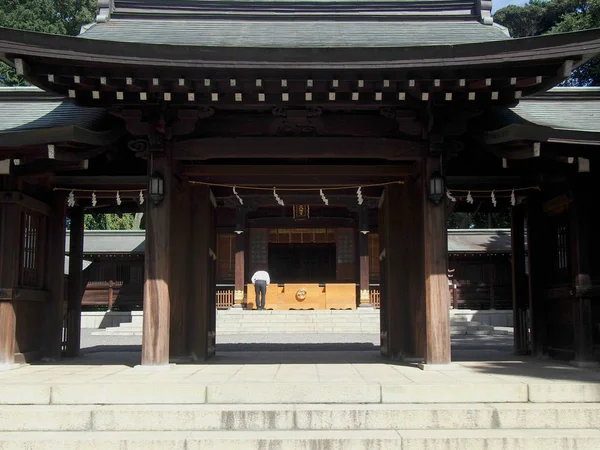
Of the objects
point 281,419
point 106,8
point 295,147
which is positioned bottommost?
point 281,419

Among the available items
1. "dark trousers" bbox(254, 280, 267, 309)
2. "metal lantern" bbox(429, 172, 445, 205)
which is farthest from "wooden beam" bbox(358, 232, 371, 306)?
"metal lantern" bbox(429, 172, 445, 205)

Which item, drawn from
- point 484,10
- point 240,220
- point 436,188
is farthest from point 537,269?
point 240,220

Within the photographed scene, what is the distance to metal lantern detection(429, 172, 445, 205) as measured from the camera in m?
8.66

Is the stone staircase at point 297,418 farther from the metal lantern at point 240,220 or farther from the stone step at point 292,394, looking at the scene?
the metal lantern at point 240,220

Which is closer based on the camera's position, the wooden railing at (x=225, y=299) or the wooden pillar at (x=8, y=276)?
the wooden pillar at (x=8, y=276)

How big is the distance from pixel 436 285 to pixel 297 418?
10.3ft

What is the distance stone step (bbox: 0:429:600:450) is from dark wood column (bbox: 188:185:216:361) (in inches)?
163

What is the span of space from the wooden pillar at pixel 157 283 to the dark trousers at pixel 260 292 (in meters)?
14.7

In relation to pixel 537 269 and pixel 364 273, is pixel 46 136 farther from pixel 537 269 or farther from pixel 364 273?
pixel 364 273

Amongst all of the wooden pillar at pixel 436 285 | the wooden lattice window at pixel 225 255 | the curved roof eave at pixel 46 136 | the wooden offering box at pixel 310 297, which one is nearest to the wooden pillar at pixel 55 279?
the curved roof eave at pixel 46 136

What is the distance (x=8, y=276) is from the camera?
906cm

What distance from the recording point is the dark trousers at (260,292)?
23272 mm

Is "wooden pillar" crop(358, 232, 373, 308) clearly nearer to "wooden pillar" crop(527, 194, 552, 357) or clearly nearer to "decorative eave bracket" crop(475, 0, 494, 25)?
"wooden pillar" crop(527, 194, 552, 357)

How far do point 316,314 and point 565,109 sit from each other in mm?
13852
